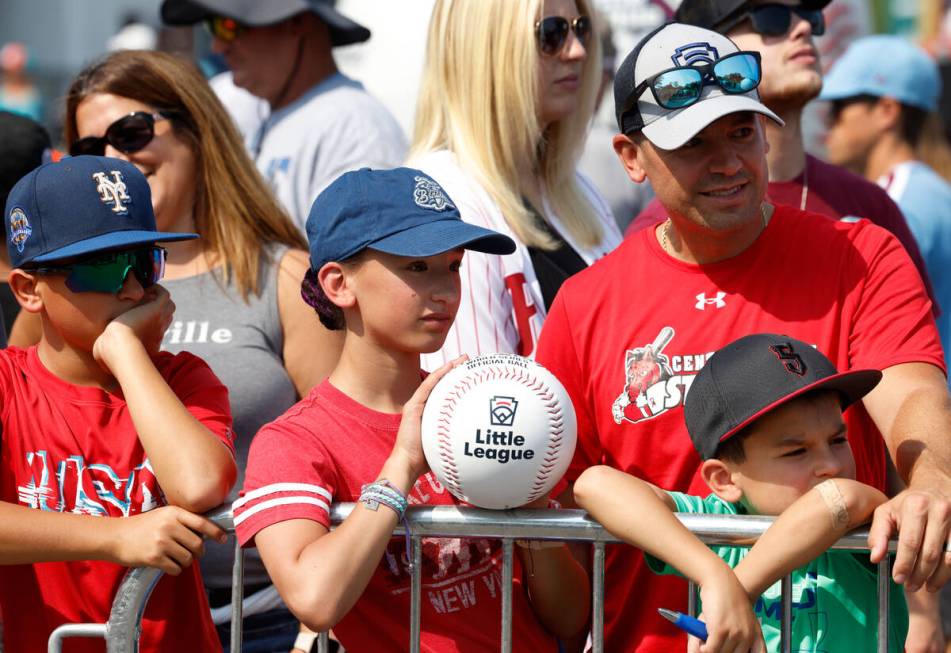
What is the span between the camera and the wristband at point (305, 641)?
11.8 ft

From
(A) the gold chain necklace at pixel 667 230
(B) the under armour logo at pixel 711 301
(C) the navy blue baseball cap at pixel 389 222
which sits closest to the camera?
(C) the navy blue baseball cap at pixel 389 222

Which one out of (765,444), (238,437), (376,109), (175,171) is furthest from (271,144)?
(765,444)

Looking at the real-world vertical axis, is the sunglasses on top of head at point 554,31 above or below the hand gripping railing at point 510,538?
above

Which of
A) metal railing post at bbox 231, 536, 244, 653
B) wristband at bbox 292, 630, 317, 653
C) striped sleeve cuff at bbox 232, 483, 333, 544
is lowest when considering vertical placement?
wristband at bbox 292, 630, 317, 653

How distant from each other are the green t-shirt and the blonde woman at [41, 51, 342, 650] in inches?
54.6

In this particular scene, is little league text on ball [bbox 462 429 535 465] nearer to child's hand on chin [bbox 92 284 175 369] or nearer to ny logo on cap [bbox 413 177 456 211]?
ny logo on cap [bbox 413 177 456 211]

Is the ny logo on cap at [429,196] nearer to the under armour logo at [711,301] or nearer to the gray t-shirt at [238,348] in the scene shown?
the under armour logo at [711,301]

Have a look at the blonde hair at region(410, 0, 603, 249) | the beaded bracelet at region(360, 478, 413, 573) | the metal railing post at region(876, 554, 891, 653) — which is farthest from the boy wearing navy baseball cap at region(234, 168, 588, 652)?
the blonde hair at region(410, 0, 603, 249)

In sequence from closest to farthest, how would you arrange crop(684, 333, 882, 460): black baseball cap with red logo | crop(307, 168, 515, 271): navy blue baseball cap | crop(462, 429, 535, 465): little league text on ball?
1. crop(462, 429, 535, 465): little league text on ball
2. crop(684, 333, 882, 460): black baseball cap with red logo
3. crop(307, 168, 515, 271): navy blue baseball cap

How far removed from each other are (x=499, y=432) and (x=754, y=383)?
611 mm

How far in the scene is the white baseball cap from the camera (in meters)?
3.47

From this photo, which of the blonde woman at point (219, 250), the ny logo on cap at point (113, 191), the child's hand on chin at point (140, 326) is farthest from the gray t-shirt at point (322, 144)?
the child's hand on chin at point (140, 326)

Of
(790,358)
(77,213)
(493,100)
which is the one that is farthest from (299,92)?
(790,358)

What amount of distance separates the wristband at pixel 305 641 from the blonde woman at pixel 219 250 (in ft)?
1.16
